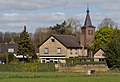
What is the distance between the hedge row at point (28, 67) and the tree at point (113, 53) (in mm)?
11505

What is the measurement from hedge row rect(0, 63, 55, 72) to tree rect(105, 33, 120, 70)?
11.5 m

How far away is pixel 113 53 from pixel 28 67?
1700 cm

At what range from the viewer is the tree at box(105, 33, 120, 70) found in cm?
7438

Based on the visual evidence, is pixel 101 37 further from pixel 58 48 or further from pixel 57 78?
pixel 57 78

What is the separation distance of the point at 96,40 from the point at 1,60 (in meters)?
26.4

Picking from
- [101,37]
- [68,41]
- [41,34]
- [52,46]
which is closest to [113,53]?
[101,37]

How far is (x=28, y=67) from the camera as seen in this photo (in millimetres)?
74625

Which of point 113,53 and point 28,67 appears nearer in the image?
point 28,67

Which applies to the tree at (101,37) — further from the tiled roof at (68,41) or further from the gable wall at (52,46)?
the gable wall at (52,46)

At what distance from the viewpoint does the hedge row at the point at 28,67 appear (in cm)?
7356

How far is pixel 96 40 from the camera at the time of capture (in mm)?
100938

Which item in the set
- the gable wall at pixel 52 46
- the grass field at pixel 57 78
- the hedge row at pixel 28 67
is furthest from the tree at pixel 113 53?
the gable wall at pixel 52 46

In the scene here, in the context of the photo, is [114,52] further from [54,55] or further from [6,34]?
[6,34]

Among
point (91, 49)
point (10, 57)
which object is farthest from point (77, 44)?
point (10, 57)
